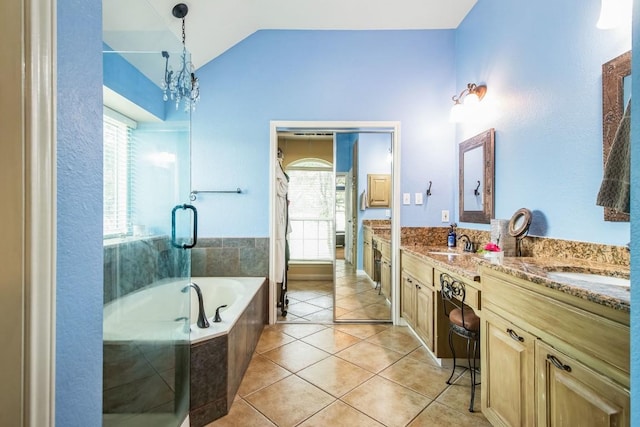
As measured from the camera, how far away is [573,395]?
3.17 feet

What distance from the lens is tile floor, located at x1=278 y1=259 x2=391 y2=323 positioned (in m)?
3.14

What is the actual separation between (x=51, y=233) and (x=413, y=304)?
258 cm

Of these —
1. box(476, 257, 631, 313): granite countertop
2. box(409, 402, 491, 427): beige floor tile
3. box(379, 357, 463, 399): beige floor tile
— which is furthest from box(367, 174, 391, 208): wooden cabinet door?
box(409, 402, 491, 427): beige floor tile

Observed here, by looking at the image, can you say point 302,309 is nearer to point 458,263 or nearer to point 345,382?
point 345,382

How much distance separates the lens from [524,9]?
1945 mm

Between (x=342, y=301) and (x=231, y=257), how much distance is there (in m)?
1.44

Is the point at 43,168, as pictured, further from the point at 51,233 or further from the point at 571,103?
the point at 571,103

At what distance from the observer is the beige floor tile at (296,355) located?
217 centimetres

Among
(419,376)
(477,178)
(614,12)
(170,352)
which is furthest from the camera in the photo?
(477,178)

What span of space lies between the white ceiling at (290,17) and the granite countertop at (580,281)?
2.48 metres

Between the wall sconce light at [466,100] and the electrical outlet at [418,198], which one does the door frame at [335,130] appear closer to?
the electrical outlet at [418,198]

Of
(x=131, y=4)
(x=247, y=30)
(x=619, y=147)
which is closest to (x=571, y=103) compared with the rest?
(x=619, y=147)

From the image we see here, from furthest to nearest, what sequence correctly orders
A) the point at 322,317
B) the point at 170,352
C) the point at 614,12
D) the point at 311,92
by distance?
the point at 322,317 < the point at 311,92 < the point at 170,352 < the point at 614,12

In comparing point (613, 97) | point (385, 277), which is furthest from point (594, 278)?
point (385, 277)
